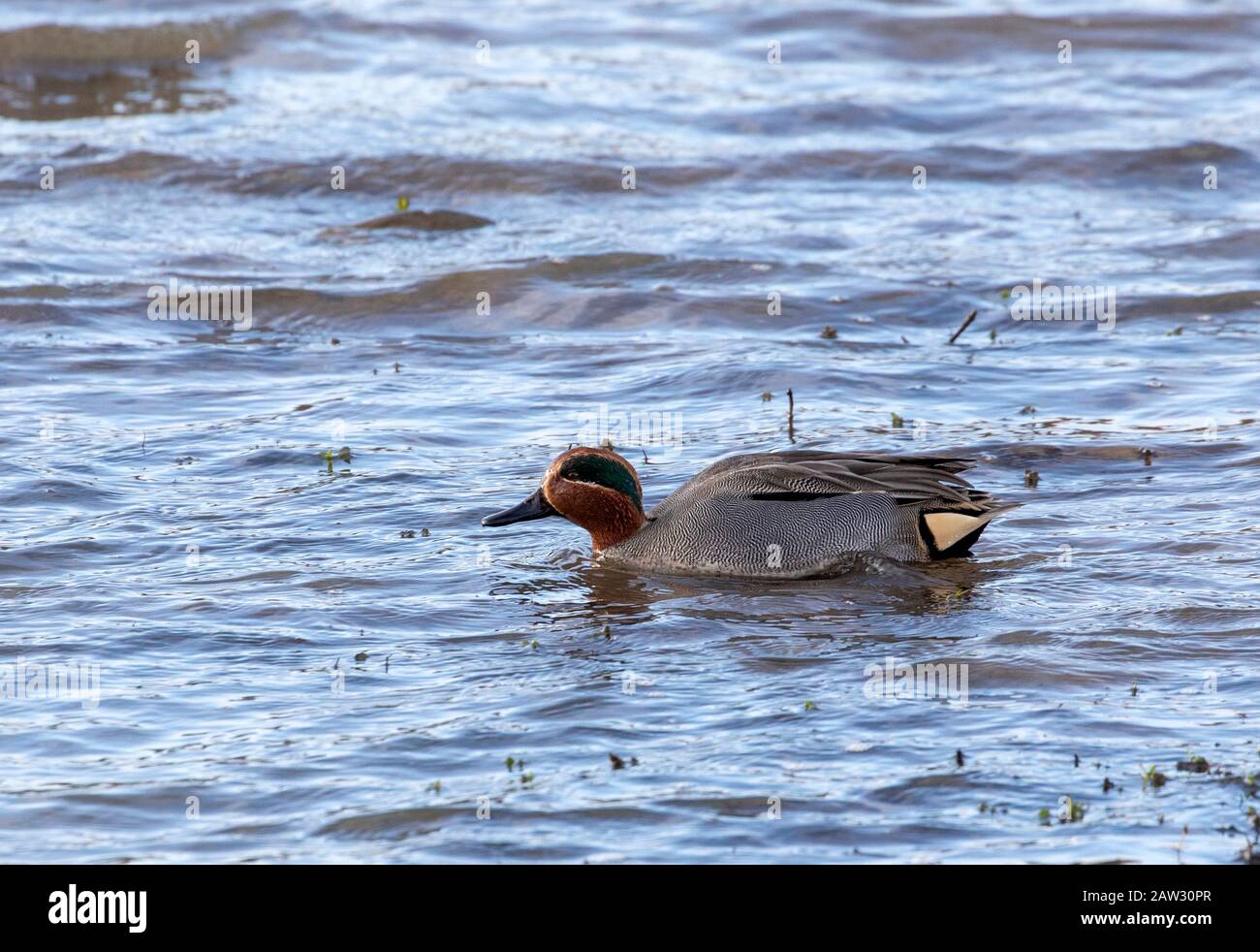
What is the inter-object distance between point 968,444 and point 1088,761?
4.21 metres

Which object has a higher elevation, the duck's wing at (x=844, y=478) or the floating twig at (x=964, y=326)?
the floating twig at (x=964, y=326)

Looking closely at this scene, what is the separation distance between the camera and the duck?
26.5ft

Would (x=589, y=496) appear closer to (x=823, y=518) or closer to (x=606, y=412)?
(x=823, y=518)

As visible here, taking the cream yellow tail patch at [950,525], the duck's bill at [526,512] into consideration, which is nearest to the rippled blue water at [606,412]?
the cream yellow tail patch at [950,525]

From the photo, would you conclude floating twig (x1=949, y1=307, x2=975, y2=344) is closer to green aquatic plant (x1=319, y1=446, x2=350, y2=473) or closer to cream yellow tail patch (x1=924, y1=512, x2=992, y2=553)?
cream yellow tail patch (x1=924, y1=512, x2=992, y2=553)

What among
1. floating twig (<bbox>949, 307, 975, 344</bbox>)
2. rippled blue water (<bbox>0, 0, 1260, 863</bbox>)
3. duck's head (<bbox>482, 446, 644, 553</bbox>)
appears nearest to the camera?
rippled blue water (<bbox>0, 0, 1260, 863</bbox>)

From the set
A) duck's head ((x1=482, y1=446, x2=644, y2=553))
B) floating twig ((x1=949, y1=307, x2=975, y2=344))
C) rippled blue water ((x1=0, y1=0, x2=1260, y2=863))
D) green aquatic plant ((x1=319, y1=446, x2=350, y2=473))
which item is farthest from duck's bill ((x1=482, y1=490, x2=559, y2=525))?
floating twig ((x1=949, y1=307, x2=975, y2=344))

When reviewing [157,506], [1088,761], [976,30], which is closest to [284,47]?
[976,30]

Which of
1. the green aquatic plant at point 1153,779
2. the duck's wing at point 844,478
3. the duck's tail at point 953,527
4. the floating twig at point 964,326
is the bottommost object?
the green aquatic plant at point 1153,779

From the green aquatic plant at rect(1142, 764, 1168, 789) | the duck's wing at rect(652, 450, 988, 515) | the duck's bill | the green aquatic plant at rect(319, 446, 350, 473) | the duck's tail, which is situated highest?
the green aquatic plant at rect(319, 446, 350, 473)

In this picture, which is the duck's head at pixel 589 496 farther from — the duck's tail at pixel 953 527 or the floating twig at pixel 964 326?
the floating twig at pixel 964 326

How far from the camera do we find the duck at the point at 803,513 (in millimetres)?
8078
